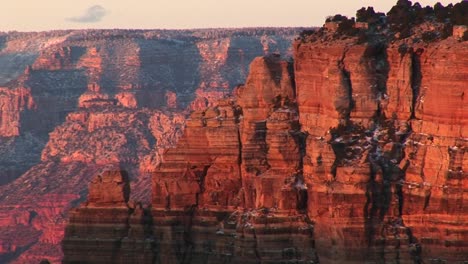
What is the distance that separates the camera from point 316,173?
292ft

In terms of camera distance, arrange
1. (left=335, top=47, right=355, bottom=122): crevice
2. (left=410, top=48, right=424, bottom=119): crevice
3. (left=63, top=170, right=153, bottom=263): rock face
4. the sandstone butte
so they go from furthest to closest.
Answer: (left=63, top=170, right=153, bottom=263): rock face < (left=335, top=47, right=355, bottom=122): crevice < (left=410, top=48, right=424, bottom=119): crevice < the sandstone butte

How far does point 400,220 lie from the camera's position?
87938 mm

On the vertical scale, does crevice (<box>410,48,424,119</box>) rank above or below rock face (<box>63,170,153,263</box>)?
above

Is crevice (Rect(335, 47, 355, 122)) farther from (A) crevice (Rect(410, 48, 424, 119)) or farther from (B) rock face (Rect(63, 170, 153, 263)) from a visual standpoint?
(B) rock face (Rect(63, 170, 153, 263))

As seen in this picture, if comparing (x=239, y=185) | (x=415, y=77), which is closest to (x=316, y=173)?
(x=415, y=77)

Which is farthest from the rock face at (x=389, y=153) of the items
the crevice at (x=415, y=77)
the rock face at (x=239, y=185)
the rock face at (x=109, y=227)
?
the rock face at (x=109, y=227)

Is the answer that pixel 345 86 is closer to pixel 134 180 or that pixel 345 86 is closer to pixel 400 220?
pixel 400 220

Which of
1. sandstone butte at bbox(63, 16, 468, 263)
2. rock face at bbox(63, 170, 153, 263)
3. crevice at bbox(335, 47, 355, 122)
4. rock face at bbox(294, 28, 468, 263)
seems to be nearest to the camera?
rock face at bbox(294, 28, 468, 263)

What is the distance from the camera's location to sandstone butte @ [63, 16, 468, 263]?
8694 centimetres

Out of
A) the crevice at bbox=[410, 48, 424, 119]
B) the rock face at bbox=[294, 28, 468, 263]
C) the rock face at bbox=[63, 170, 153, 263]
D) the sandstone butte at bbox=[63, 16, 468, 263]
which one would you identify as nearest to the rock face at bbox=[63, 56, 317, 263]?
the sandstone butte at bbox=[63, 16, 468, 263]

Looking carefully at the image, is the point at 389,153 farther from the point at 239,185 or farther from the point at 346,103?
the point at 239,185

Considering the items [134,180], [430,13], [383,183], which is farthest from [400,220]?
[134,180]

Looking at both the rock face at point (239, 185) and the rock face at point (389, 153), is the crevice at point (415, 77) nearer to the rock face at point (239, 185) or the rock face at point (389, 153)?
the rock face at point (389, 153)

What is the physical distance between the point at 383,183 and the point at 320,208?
198 centimetres
